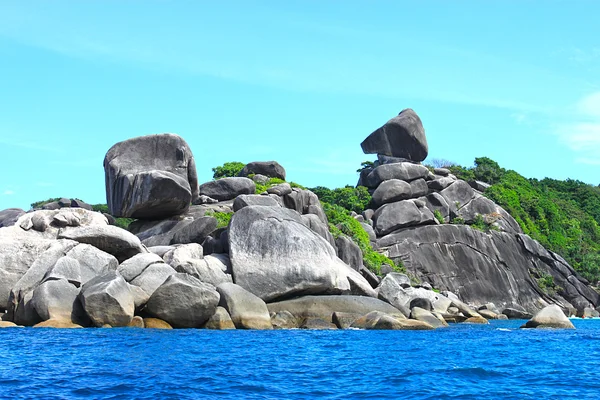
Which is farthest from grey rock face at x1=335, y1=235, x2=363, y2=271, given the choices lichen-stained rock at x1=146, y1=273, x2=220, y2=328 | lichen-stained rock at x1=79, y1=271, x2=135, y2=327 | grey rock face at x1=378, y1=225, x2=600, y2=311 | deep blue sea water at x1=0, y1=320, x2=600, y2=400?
lichen-stained rock at x1=79, y1=271, x2=135, y2=327

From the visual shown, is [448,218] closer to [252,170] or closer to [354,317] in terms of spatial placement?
[252,170]

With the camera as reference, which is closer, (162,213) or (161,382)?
(161,382)

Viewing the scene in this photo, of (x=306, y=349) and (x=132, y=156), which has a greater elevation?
(x=132, y=156)

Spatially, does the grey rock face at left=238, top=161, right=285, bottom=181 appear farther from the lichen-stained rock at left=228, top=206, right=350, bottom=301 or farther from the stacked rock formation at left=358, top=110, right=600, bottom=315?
the lichen-stained rock at left=228, top=206, right=350, bottom=301

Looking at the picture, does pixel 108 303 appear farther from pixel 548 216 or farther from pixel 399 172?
pixel 548 216

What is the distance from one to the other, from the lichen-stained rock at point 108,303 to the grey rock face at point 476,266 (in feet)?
93.7

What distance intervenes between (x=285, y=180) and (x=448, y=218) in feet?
45.7

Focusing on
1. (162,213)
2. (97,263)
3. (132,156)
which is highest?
(132,156)

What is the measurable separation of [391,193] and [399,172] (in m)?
2.71

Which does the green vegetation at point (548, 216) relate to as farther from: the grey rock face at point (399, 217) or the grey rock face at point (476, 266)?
the grey rock face at point (399, 217)

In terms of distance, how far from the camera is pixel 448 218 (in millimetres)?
55188

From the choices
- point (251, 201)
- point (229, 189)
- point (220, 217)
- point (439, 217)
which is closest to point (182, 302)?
point (251, 201)

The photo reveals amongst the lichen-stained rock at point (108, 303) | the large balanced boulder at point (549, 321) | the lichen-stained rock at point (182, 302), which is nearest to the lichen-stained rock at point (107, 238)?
the lichen-stained rock at point (182, 302)

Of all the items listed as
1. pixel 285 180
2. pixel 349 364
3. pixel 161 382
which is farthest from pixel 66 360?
pixel 285 180
